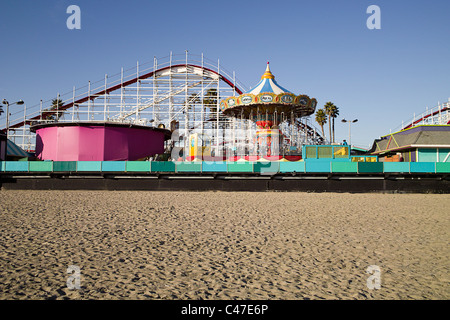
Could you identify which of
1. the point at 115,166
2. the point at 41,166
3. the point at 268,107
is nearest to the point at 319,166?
the point at 268,107

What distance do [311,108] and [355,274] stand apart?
90.8ft

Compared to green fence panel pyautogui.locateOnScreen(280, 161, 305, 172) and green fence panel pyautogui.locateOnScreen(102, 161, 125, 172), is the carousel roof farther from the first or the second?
green fence panel pyautogui.locateOnScreen(102, 161, 125, 172)

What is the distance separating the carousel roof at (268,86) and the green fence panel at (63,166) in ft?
56.0

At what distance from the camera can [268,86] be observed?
30.1 meters

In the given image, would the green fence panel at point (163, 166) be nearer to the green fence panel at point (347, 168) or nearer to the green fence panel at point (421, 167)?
the green fence panel at point (347, 168)

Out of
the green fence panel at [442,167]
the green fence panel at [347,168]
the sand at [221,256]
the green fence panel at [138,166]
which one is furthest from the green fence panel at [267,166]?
the green fence panel at [442,167]

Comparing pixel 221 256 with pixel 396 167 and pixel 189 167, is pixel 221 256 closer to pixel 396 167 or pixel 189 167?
pixel 189 167

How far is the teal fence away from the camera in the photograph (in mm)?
20453

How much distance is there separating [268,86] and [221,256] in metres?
26.1

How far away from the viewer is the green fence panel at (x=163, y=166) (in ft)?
70.2

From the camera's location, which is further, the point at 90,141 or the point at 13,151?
the point at 13,151

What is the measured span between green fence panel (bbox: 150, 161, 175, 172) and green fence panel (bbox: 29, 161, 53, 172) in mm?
7163

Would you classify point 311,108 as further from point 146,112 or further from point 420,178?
point 146,112
